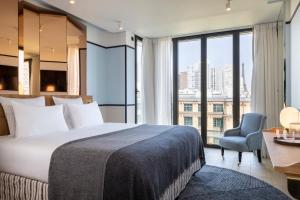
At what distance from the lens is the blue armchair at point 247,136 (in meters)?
3.82

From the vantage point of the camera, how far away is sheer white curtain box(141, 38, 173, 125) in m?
5.43

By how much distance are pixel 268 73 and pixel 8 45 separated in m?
4.47

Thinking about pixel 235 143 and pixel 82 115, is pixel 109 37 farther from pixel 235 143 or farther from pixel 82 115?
pixel 235 143

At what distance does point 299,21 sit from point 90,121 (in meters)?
3.13

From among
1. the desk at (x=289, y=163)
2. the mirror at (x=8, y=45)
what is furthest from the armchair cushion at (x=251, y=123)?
the mirror at (x=8, y=45)

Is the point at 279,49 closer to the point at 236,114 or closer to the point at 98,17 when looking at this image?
the point at 236,114

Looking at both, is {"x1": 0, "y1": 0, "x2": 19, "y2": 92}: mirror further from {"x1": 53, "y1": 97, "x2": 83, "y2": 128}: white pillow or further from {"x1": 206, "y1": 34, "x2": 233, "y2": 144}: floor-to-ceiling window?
{"x1": 206, "y1": 34, "x2": 233, "y2": 144}: floor-to-ceiling window

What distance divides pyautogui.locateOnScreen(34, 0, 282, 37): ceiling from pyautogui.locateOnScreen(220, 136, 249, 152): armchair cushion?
2.23 meters

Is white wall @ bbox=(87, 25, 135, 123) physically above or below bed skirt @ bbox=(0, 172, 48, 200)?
above

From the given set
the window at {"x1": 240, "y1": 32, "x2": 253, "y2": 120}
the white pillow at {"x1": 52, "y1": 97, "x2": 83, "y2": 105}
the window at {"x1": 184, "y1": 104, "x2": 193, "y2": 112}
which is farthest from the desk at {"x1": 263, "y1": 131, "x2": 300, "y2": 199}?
the window at {"x1": 184, "y1": 104, "x2": 193, "y2": 112}

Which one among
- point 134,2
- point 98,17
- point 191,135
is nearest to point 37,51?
point 98,17

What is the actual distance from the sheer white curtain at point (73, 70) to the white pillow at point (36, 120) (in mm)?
1170

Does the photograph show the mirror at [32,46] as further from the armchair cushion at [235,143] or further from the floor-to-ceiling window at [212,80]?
the armchair cushion at [235,143]

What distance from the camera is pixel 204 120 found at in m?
5.21
